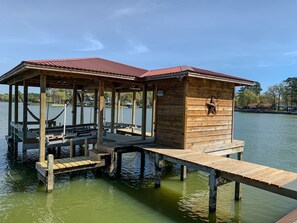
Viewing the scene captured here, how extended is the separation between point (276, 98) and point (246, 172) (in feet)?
296

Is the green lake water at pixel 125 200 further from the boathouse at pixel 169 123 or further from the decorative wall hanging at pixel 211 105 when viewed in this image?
the decorative wall hanging at pixel 211 105

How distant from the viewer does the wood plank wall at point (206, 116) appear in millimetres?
8609

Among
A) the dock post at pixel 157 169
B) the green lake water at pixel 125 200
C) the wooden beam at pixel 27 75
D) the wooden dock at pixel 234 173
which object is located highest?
the wooden beam at pixel 27 75

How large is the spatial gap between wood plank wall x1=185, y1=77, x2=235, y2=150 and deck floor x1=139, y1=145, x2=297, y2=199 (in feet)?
3.37

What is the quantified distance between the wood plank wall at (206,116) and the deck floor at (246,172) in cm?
103

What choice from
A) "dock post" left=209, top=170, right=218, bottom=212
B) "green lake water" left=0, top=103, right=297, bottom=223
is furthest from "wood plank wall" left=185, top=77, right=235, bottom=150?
"dock post" left=209, top=170, right=218, bottom=212

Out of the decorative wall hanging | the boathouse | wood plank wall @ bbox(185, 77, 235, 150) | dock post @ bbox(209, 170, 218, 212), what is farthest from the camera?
the decorative wall hanging

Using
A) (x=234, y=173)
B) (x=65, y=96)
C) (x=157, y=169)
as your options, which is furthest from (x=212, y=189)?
(x=65, y=96)

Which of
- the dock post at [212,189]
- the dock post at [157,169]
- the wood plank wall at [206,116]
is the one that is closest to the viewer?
the dock post at [212,189]

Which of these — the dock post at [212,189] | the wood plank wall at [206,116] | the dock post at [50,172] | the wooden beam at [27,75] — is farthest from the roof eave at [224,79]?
the wooden beam at [27,75]

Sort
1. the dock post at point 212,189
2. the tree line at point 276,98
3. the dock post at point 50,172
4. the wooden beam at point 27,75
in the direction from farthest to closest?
the tree line at point 276,98, the wooden beam at point 27,75, the dock post at point 50,172, the dock post at point 212,189

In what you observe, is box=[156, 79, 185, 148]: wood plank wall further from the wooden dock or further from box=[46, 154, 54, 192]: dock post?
box=[46, 154, 54, 192]: dock post

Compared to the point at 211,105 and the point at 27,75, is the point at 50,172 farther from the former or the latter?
the point at 211,105

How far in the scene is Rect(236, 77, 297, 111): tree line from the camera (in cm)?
7681
